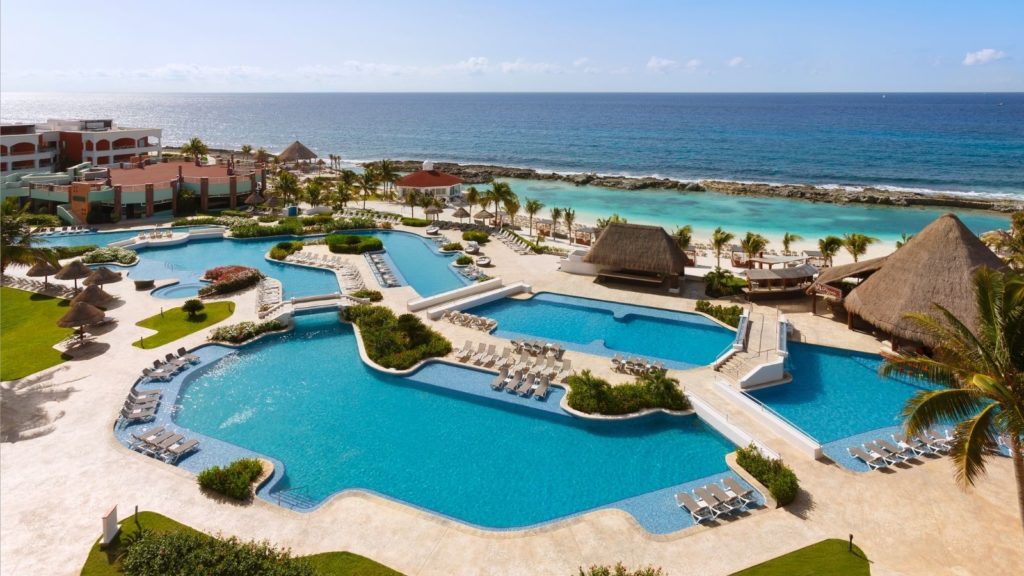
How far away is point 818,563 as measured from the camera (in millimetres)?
12461

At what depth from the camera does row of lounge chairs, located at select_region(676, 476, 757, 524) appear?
46.4ft

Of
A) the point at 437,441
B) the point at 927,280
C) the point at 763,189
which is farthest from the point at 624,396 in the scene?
the point at 763,189

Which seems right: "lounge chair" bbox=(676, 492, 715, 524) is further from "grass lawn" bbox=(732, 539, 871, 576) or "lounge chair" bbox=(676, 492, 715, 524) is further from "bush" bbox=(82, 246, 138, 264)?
"bush" bbox=(82, 246, 138, 264)

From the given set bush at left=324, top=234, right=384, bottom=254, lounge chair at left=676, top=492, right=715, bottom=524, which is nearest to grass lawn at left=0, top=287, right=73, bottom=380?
bush at left=324, top=234, right=384, bottom=254

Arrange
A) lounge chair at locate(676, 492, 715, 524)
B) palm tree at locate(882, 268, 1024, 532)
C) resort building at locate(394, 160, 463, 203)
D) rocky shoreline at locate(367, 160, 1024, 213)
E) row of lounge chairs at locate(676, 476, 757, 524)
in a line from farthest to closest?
rocky shoreline at locate(367, 160, 1024, 213) → resort building at locate(394, 160, 463, 203) → row of lounge chairs at locate(676, 476, 757, 524) → lounge chair at locate(676, 492, 715, 524) → palm tree at locate(882, 268, 1024, 532)

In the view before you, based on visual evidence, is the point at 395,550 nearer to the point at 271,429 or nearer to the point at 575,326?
the point at 271,429

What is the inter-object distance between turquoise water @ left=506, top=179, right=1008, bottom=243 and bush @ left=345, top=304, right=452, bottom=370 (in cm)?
2842

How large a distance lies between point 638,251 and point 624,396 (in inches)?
544

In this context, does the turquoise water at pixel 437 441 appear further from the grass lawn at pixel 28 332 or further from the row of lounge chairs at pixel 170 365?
the grass lawn at pixel 28 332

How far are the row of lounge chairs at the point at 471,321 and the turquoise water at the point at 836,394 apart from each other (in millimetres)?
11499

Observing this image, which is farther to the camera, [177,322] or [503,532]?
[177,322]

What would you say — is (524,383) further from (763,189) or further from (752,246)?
(763,189)

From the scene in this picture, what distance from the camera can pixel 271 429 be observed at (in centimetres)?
1838

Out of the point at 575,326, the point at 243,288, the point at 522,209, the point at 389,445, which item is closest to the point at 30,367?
the point at 243,288
